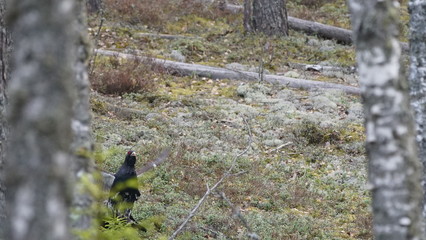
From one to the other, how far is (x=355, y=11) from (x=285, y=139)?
8180 mm

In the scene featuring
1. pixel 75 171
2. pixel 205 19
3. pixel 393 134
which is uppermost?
pixel 393 134

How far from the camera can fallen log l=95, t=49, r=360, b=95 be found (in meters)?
13.6

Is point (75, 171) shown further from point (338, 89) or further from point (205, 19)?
point (205, 19)

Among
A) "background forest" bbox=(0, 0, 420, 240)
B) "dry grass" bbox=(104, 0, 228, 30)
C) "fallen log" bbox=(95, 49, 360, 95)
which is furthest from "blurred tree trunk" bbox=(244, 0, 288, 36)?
"fallen log" bbox=(95, 49, 360, 95)

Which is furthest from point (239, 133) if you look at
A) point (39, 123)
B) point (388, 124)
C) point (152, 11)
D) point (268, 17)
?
point (39, 123)

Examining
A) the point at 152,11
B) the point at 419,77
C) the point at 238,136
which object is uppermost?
the point at 419,77

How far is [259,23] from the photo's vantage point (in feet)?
57.0

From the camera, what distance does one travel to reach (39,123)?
1573mm

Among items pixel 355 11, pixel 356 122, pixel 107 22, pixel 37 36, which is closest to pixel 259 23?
pixel 107 22

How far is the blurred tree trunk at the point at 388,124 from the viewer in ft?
8.14

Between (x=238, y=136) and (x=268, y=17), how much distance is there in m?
7.57

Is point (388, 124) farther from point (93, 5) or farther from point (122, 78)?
point (93, 5)

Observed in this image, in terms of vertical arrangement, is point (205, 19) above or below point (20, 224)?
Answer: below

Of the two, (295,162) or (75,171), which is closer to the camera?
(75,171)
